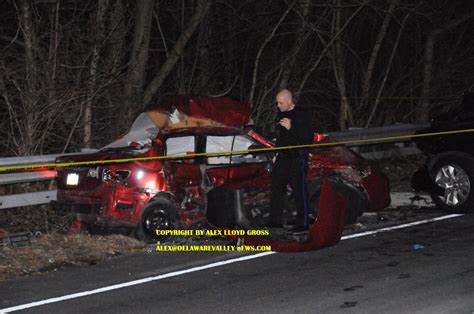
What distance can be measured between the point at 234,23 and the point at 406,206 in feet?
28.6

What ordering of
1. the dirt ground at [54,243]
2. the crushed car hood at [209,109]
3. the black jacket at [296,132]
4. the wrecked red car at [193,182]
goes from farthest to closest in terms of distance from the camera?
the crushed car hood at [209,109]
the wrecked red car at [193,182]
the black jacket at [296,132]
the dirt ground at [54,243]

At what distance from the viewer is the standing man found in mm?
9383

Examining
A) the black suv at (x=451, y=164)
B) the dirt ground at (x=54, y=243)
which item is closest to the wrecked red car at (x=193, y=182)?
the dirt ground at (x=54, y=243)

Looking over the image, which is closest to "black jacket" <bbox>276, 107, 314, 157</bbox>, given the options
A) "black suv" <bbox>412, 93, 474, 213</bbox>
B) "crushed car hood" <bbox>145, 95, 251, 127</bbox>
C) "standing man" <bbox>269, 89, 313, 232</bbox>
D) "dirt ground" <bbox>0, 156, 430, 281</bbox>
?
"standing man" <bbox>269, 89, 313, 232</bbox>

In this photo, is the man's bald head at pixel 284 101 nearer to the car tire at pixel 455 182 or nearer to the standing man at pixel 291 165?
the standing man at pixel 291 165

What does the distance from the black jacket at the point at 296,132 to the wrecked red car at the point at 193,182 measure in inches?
18.9

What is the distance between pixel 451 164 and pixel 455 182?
0.25 meters

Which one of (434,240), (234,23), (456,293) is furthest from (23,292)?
(234,23)

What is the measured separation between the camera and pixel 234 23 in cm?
1956

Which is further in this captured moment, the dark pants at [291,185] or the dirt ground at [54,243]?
the dark pants at [291,185]

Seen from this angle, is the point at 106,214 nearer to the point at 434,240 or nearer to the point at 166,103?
the point at 166,103

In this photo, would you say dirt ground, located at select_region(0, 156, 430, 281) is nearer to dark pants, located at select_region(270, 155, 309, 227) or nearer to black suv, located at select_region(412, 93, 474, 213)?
black suv, located at select_region(412, 93, 474, 213)

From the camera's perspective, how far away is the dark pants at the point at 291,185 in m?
9.39

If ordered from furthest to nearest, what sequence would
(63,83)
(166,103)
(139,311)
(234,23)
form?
(234,23)
(63,83)
(166,103)
(139,311)
